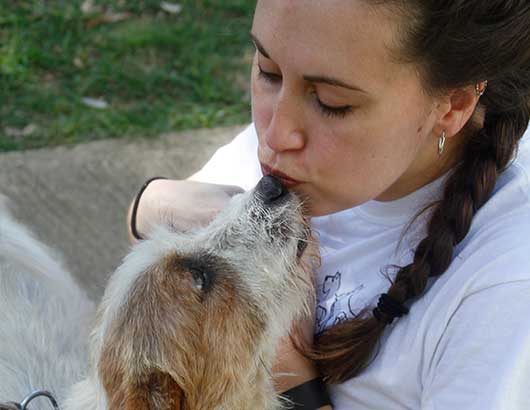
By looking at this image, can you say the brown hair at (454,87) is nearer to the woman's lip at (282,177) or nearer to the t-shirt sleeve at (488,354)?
the t-shirt sleeve at (488,354)

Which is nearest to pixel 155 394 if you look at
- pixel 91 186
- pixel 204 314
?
pixel 204 314

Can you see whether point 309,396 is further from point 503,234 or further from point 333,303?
point 503,234

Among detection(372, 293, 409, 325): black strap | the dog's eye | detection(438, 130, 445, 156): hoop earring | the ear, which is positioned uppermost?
the ear

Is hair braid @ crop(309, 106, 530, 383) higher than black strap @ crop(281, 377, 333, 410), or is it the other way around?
hair braid @ crop(309, 106, 530, 383)

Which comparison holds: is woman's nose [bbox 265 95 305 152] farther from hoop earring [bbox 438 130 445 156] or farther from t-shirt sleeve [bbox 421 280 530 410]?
t-shirt sleeve [bbox 421 280 530 410]

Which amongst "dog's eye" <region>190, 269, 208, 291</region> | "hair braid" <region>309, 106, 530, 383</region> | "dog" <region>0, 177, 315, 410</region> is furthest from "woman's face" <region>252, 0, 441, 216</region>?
"dog's eye" <region>190, 269, 208, 291</region>

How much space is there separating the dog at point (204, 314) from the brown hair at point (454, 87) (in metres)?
0.18

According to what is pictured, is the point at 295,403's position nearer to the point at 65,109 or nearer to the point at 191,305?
the point at 191,305

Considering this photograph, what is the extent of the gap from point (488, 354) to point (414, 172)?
0.53 m

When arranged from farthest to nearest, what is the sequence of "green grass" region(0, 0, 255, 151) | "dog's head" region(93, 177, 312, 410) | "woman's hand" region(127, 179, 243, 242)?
"green grass" region(0, 0, 255, 151), "woman's hand" region(127, 179, 243, 242), "dog's head" region(93, 177, 312, 410)

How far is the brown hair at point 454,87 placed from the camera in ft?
5.71

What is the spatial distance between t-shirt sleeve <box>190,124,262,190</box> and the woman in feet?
1.64

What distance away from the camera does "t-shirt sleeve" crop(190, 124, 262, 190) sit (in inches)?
103

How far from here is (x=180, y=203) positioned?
2533 millimetres
